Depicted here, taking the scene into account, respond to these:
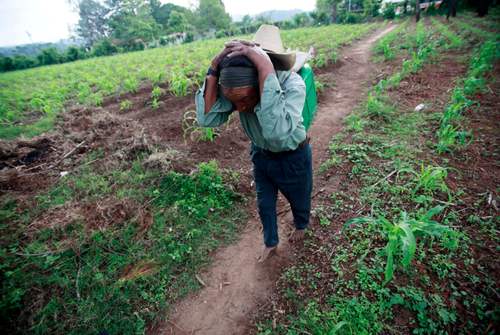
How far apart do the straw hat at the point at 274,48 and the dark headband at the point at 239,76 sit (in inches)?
9.8

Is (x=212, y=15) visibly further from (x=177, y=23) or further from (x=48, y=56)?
(x=48, y=56)

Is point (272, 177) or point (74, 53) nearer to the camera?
point (272, 177)

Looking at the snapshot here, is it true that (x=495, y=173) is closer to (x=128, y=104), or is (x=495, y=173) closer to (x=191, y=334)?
(x=191, y=334)

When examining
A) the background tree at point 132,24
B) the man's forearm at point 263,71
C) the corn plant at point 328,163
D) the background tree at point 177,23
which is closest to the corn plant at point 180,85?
the corn plant at point 328,163

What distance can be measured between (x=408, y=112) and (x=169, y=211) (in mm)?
4635

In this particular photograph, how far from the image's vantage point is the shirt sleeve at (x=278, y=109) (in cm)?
112

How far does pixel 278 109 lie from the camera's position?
3.74ft

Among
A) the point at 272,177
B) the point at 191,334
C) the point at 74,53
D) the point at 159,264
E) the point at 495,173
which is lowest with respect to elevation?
the point at 191,334

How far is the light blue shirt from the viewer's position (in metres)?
1.12

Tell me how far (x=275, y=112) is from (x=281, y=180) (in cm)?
70

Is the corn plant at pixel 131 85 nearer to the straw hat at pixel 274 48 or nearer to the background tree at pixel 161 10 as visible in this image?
the straw hat at pixel 274 48

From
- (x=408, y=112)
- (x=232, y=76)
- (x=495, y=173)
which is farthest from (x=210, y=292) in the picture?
(x=408, y=112)

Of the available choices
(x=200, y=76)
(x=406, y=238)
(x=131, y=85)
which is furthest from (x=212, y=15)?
(x=406, y=238)

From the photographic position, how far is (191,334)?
1.66 meters
